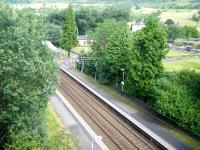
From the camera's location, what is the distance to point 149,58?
38.6 m

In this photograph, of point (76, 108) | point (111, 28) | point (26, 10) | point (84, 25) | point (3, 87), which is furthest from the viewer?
point (84, 25)

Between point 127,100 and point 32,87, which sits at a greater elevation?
point 32,87

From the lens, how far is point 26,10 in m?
23.2

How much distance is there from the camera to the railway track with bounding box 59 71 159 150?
2832 centimetres

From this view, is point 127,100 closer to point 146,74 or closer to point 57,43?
point 146,74

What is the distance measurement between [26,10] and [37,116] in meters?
7.99

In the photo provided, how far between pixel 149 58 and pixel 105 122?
1036cm

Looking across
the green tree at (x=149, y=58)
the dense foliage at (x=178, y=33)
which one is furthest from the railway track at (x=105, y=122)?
the dense foliage at (x=178, y=33)

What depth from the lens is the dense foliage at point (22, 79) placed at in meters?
20.5

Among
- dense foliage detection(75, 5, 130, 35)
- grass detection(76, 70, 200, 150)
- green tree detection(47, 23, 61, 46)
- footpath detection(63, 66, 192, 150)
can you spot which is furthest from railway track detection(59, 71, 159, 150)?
dense foliage detection(75, 5, 130, 35)

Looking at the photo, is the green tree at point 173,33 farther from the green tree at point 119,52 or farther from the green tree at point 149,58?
the green tree at point 149,58

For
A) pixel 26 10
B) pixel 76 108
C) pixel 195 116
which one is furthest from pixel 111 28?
pixel 26 10

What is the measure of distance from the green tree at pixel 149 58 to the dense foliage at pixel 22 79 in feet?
60.4

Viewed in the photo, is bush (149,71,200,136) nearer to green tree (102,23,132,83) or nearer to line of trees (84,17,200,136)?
line of trees (84,17,200,136)
